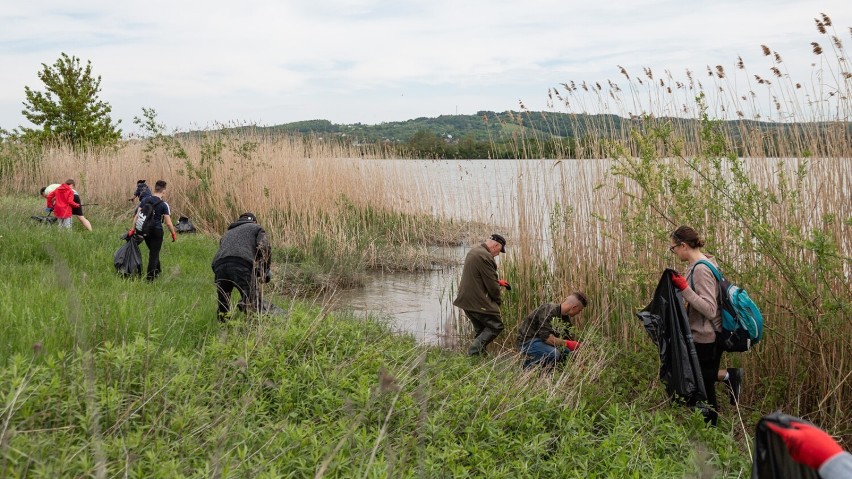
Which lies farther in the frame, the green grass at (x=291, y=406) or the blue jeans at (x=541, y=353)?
the blue jeans at (x=541, y=353)

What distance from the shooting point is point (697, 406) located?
5926mm

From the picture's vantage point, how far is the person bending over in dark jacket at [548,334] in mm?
7664

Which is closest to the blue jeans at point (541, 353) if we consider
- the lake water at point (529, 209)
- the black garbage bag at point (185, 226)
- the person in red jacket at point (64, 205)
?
the lake water at point (529, 209)

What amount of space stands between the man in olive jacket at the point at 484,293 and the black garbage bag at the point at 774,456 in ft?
22.0

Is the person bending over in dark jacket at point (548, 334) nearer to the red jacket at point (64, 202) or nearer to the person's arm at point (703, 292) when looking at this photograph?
the person's arm at point (703, 292)

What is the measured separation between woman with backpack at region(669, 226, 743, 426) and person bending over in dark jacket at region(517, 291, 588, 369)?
1706 mm

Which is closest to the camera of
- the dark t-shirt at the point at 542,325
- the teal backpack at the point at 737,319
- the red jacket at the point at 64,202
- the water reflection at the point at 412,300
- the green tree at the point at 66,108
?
the teal backpack at the point at 737,319

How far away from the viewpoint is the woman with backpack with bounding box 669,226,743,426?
573 cm

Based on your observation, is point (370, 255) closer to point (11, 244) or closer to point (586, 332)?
point (11, 244)

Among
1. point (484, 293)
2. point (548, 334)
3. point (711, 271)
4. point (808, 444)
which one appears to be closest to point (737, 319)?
point (711, 271)

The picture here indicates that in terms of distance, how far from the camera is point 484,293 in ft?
28.5

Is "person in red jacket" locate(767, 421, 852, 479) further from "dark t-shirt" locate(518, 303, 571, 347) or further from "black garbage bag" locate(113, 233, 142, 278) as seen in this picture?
"black garbage bag" locate(113, 233, 142, 278)

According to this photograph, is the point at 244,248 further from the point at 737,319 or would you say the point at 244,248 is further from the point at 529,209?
the point at 737,319

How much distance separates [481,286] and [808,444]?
23.0ft
